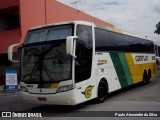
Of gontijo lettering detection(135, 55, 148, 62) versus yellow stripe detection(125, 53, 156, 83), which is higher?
gontijo lettering detection(135, 55, 148, 62)

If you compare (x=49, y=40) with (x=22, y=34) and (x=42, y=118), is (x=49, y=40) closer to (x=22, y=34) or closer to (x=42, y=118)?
(x=42, y=118)

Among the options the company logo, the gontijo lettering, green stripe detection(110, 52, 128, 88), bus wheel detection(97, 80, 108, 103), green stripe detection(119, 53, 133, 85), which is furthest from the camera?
the gontijo lettering

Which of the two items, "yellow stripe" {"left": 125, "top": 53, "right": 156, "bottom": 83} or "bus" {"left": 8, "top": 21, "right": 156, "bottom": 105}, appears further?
"yellow stripe" {"left": 125, "top": 53, "right": 156, "bottom": 83}

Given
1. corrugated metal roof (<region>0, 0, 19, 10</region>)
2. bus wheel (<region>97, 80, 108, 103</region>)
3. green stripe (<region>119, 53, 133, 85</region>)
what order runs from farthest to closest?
corrugated metal roof (<region>0, 0, 19, 10</region>) → green stripe (<region>119, 53, 133, 85</region>) → bus wheel (<region>97, 80, 108, 103</region>)

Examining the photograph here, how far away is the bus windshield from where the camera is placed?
1045 cm

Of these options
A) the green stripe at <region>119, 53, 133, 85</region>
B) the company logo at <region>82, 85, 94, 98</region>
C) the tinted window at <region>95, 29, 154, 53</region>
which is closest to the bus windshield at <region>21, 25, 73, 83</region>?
the company logo at <region>82, 85, 94, 98</region>

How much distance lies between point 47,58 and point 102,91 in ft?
10.4

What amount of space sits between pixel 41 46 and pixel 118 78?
4.93 meters

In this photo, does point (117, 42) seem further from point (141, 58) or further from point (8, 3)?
point (8, 3)

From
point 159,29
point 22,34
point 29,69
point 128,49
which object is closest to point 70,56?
point 29,69

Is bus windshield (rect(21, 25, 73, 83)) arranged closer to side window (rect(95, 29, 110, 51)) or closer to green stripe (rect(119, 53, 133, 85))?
side window (rect(95, 29, 110, 51))

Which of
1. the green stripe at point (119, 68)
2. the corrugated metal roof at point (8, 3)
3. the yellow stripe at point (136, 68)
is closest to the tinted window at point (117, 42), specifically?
the green stripe at point (119, 68)

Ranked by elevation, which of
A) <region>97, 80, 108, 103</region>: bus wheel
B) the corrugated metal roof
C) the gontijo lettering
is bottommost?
<region>97, 80, 108, 103</region>: bus wheel

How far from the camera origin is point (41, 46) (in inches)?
433
